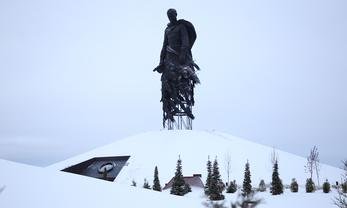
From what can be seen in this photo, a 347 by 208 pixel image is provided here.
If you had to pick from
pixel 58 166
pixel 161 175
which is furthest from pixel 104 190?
pixel 58 166

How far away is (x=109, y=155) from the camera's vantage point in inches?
1223

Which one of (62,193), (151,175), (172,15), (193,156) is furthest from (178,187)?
(62,193)

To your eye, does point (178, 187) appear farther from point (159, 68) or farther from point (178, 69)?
point (159, 68)

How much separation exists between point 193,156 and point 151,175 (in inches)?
156

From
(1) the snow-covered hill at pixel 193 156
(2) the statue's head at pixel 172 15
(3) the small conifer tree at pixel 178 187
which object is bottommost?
(3) the small conifer tree at pixel 178 187

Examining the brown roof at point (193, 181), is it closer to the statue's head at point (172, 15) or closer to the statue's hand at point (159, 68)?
the statue's hand at point (159, 68)

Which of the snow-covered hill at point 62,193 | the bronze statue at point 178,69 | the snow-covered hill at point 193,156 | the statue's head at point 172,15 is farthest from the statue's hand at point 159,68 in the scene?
the snow-covered hill at point 62,193

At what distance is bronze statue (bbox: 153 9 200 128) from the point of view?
116 feet

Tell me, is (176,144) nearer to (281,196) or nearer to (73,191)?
(281,196)

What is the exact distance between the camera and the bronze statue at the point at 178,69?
35219 millimetres

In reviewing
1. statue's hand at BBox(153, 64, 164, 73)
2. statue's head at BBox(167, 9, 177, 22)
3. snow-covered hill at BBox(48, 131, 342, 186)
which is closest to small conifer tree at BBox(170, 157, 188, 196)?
snow-covered hill at BBox(48, 131, 342, 186)

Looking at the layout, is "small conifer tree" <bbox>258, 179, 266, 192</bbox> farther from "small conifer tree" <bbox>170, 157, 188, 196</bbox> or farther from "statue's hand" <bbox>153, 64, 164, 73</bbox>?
"statue's hand" <bbox>153, 64, 164, 73</bbox>

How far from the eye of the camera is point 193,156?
94.1 feet

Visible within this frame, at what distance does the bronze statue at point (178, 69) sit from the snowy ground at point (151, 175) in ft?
8.40
